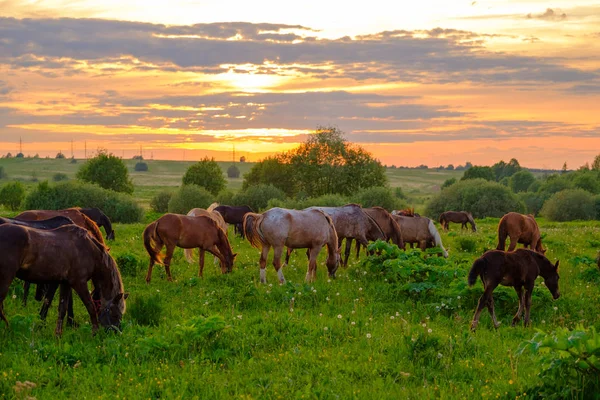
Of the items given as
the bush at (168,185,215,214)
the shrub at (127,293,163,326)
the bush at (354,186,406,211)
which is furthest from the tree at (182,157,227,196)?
the shrub at (127,293,163,326)

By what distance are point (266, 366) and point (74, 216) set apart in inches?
378

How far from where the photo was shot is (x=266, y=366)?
9.16 meters

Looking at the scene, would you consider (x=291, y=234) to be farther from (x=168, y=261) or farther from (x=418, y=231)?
(x=418, y=231)

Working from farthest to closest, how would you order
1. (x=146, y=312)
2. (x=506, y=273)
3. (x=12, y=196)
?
(x=12, y=196) → (x=506, y=273) → (x=146, y=312)

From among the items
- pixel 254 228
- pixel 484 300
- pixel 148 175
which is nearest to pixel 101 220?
pixel 254 228

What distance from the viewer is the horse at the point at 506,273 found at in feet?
38.4

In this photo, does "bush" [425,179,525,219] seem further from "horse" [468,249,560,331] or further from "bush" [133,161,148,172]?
"bush" [133,161,148,172]

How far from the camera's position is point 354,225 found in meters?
19.5

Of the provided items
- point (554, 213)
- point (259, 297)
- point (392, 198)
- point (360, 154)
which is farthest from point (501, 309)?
point (554, 213)

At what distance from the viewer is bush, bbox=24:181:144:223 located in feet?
190

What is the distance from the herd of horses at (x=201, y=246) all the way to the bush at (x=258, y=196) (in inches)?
1562

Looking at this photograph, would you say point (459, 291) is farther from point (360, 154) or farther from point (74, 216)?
point (360, 154)

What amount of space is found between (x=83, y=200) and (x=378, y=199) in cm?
3037

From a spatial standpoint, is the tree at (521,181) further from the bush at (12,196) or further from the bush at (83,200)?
the bush at (12,196)
